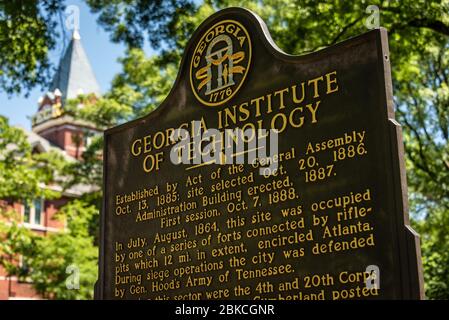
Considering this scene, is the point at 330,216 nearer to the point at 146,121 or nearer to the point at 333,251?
the point at 333,251

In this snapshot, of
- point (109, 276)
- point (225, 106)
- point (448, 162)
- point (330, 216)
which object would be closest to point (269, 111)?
point (225, 106)

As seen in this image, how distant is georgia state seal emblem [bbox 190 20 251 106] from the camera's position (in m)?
6.62

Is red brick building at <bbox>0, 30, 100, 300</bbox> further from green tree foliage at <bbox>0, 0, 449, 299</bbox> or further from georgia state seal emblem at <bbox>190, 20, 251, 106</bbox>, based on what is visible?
georgia state seal emblem at <bbox>190, 20, 251, 106</bbox>

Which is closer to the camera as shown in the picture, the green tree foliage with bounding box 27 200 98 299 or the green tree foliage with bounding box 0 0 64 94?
the green tree foliage with bounding box 0 0 64 94

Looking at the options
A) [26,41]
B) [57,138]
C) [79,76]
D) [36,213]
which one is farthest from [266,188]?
[79,76]

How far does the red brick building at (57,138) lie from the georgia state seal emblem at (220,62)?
20.3 meters

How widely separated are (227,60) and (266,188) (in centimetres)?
139

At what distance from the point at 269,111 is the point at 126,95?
24563 millimetres

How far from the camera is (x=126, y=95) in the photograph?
30297 millimetres

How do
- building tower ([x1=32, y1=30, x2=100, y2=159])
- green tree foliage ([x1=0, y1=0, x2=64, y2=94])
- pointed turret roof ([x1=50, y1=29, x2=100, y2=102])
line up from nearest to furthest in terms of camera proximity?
green tree foliage ([x1=0, y1=0, x2=64, y2=94]) < building tower ([x1=32, y1=30, x2=100, y2=159]) < pointed turret roof ([x1=50, y1=29, x2=100, y2=102])

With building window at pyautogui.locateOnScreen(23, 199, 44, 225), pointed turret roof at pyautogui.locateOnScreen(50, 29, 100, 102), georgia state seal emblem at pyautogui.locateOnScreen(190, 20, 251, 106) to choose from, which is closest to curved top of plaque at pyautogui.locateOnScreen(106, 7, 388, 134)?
georgia state seal emblem at pyautogui.locateOnScreen(190, 20, 251, 106)

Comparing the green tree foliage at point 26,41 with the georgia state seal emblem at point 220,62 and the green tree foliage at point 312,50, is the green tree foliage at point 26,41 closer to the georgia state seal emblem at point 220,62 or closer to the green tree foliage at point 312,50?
the green tree foliage at point 312,50

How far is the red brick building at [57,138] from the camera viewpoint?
3784cm

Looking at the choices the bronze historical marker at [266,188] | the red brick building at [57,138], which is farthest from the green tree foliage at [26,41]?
the red brick building at [57,138]
